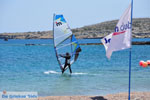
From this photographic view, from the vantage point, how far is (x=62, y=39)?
23250mm

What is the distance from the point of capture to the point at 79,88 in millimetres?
17422

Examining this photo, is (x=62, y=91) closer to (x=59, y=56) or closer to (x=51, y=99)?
(x=51, y=99)

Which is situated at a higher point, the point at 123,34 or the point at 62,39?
the point at 123,34

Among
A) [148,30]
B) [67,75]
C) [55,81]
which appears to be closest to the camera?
[55,81]

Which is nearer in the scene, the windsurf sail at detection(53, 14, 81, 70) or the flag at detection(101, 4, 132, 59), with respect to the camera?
the flag at detection(101, 4, 132, 59)

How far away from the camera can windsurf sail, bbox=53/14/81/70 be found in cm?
2306

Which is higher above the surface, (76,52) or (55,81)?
(76,52)

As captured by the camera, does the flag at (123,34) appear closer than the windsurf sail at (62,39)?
Yes

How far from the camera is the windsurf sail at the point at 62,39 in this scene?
23.1 m

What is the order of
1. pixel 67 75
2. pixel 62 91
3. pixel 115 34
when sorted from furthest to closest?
pixel 67 75, pixel 62 91, pixel 115 34

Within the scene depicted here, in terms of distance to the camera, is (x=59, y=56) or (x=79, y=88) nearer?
(x=79, y=88)

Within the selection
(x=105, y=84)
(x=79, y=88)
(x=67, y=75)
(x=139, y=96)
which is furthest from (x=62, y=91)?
(x=67, y=75)

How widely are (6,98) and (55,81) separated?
9.38 m

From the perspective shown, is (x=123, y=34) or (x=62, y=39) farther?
(x=62, y=39)
